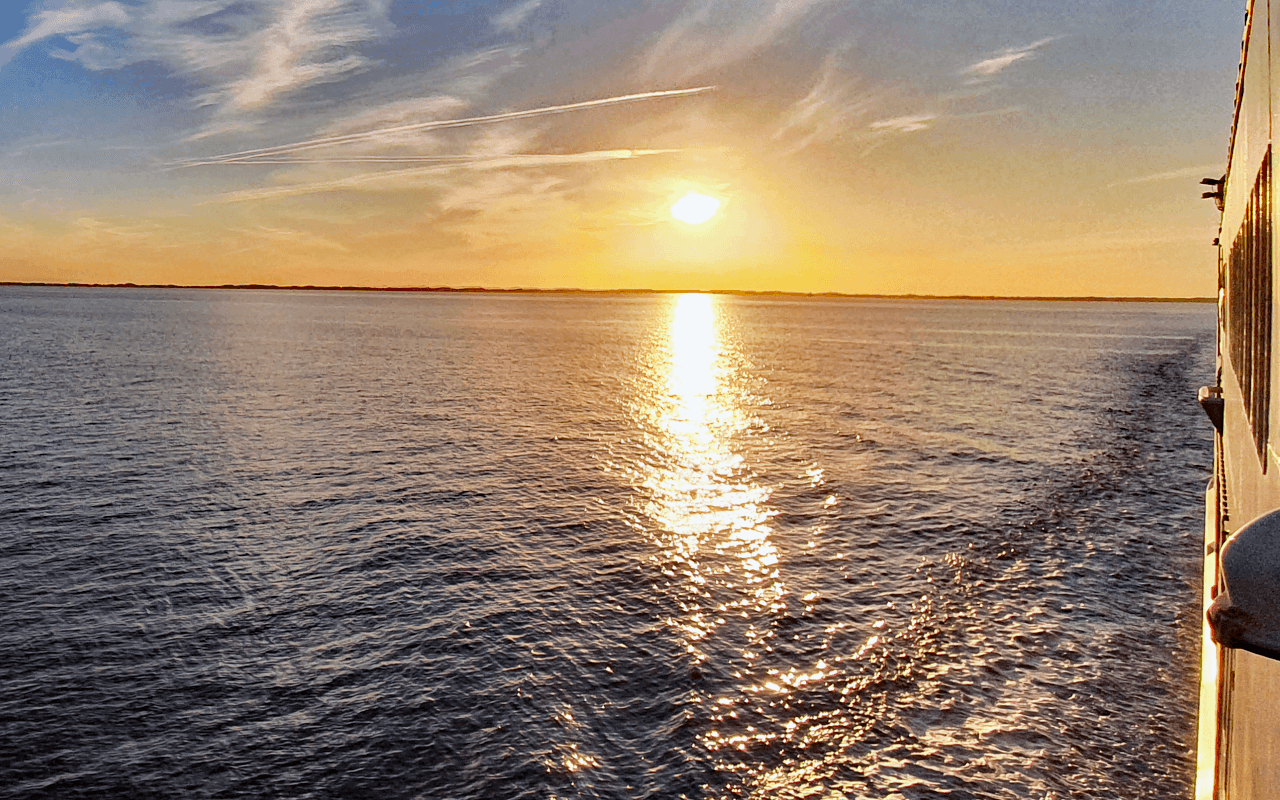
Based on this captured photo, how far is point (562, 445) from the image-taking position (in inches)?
1483

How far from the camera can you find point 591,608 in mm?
18344

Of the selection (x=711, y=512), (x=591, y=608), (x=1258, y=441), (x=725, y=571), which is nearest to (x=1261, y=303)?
(x=1258, y=441)

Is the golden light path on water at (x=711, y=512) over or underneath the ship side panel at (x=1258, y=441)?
underneath

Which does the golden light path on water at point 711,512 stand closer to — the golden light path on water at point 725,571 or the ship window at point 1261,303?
the golden light path on water at point 725,571

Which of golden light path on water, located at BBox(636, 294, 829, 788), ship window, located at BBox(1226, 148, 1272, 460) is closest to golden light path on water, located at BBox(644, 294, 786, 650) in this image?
golden light path on water, located at BBox(636, 294, 829, 788)

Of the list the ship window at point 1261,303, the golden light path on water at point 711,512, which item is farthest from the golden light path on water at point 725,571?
the ship window at point 1261,303

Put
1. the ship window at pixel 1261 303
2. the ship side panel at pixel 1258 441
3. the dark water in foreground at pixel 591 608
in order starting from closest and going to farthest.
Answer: the ship side panel at pixel 1258 441, the ship window at pixel 1261 303, the dark water in foreground at pixel 591 608

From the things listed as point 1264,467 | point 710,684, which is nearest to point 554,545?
point 710,684

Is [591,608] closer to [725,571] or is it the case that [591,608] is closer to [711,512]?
[725,571]

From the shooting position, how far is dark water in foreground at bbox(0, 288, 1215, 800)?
41.5 ft

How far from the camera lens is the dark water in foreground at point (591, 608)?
41.5 feet

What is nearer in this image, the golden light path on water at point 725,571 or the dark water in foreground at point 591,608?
the dark water in foreground at point 591,608

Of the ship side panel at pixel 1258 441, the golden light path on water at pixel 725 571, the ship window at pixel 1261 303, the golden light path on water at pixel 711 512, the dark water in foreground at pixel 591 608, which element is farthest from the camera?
the golden light path on water at pixel 711 512

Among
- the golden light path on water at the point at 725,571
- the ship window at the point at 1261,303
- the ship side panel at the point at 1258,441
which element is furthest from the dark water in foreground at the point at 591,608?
the ship window at the point at 1261,303
